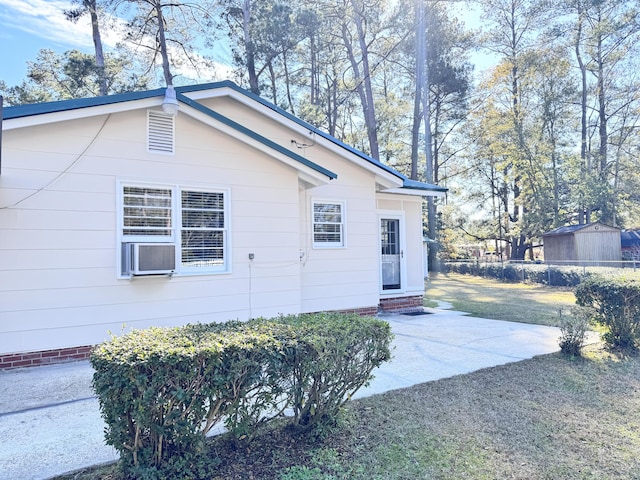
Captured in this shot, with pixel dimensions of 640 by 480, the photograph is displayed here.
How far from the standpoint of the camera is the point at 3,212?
17.5ft

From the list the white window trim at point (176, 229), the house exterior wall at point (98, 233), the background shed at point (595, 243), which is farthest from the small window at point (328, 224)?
the background shed at point (595, 243)

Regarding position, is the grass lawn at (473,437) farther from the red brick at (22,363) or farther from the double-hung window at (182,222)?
the double-hung window at (182,222)

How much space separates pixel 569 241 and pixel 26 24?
27.5 m

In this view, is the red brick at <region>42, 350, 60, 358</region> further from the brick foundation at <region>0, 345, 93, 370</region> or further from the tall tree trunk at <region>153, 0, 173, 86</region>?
the tall tree trunk at <region>153, 0, 173, 86</region>

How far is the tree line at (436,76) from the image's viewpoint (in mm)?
17500

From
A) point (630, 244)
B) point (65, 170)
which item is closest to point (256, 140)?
point (65, 170)

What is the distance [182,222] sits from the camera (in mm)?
6504

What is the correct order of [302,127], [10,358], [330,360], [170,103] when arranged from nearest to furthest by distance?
[330,360] → [10,358] → [170,103] → [302,127]

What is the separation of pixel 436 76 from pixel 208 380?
24.0 m

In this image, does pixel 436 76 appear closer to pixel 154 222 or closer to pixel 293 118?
pixel 293 118

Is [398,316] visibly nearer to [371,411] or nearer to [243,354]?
[371,411]

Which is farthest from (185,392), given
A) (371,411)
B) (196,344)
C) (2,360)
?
(2,360)

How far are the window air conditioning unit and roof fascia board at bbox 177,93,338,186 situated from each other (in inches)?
84.8

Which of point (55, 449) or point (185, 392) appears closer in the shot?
point (185, 392)
